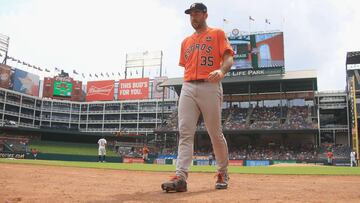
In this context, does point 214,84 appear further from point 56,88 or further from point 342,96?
point 56,88

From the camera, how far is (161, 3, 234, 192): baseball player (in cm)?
482

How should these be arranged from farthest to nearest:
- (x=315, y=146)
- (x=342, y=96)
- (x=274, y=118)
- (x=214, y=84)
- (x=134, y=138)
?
(x=134, y=138), (x=342, y=96), (x=274, y=118), (x=315, y=146), (x=214, y=84)

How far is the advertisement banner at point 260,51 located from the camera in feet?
140

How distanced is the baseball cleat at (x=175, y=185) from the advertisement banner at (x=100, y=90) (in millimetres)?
63832

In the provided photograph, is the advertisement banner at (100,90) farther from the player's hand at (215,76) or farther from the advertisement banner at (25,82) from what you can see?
the player's hand at (215,76)

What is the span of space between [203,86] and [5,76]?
6050cm

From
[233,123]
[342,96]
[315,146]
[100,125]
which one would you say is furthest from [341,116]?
[100,125]

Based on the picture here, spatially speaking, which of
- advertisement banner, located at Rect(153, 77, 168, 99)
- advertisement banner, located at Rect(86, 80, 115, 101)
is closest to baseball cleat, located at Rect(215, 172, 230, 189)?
advertisement banner, located at Rect(153, 77, 168, 99)

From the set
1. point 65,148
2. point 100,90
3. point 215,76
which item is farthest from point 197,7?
point 100,90

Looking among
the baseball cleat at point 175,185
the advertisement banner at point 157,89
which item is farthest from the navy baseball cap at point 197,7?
the advertisement banner at point 157,89

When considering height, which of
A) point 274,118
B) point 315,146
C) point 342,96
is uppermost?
point 342,96

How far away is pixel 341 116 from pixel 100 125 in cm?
4191

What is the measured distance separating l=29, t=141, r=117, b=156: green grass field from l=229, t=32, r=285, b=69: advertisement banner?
866 inches

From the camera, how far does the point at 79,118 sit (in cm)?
7044
